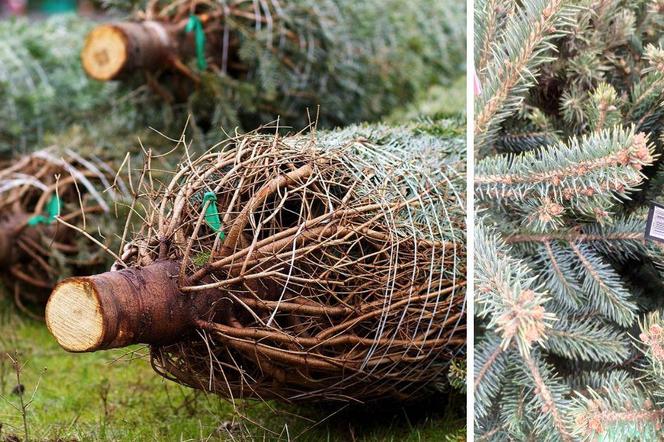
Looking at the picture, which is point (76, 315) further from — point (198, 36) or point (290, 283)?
point (198, 36)

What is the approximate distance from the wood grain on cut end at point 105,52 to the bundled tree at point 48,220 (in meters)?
0.36

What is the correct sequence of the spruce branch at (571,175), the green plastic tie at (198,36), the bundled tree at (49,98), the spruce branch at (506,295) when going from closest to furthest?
the spruce branch at (506,295) → the spruce branch at (571,175) → the green plastic tie at (198,36) → the bundled tree at (49,98)

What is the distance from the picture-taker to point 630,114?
1602 millimetres

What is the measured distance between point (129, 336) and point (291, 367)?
346 millimetres

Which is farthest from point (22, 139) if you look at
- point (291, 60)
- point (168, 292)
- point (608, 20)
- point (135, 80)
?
point (608, 20)

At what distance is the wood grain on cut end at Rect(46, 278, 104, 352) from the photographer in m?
1.60

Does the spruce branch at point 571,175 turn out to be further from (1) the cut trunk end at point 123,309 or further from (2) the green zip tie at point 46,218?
(2) the green zip tie at point 46,218

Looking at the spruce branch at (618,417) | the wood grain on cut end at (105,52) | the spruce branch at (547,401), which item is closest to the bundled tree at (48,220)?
the wood grain on cut end at (105,52)

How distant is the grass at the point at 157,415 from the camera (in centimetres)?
206

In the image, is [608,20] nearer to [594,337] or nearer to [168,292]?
[594,337]

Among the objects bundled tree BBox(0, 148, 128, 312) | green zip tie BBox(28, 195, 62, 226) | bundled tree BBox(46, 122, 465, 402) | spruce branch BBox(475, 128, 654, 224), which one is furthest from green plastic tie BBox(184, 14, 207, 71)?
spruce branch BBox(475, 128, 654, 224)

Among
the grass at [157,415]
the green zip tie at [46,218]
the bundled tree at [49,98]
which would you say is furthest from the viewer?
the bundled tree at [49,98]

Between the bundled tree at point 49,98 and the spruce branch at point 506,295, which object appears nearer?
the spruce branch at point 506,295

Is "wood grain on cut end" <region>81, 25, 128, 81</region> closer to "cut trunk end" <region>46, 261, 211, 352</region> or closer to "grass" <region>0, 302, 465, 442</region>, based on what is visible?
"grass" <region>0, 302, 465, 442</region>
